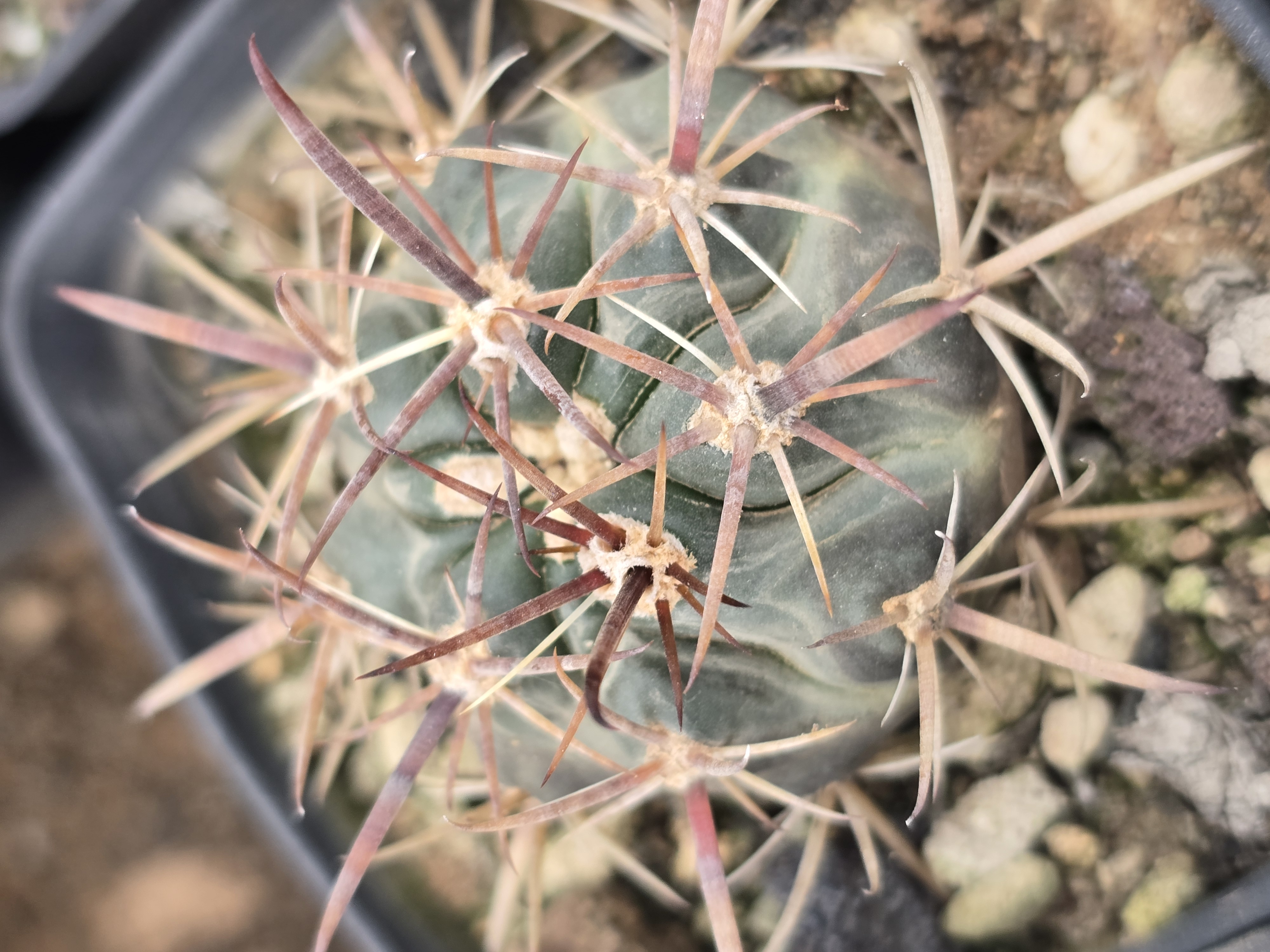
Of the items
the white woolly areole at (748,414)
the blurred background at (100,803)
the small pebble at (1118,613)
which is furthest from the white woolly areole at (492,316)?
the blurred background at (100,803)

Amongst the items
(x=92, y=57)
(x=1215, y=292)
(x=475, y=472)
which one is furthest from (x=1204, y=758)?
(x=92, y=57)

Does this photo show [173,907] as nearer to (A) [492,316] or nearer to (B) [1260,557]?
(A) [492,316]

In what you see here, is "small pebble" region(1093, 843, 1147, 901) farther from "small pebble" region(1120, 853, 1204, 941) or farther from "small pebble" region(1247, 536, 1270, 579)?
"small pebble" region(1247, 536, 1270, 579)

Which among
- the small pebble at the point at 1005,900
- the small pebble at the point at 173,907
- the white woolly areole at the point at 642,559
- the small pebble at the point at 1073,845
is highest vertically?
the white woolly areole at the point at 642,559

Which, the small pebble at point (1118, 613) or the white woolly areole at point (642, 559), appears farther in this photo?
the small pebble at point (1118, 613)

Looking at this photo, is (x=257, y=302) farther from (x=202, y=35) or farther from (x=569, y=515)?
(x=569, y=515)

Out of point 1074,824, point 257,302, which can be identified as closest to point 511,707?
point 1074,824

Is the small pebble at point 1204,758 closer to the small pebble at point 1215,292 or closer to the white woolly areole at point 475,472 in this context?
the small pebble at point 1215,292
